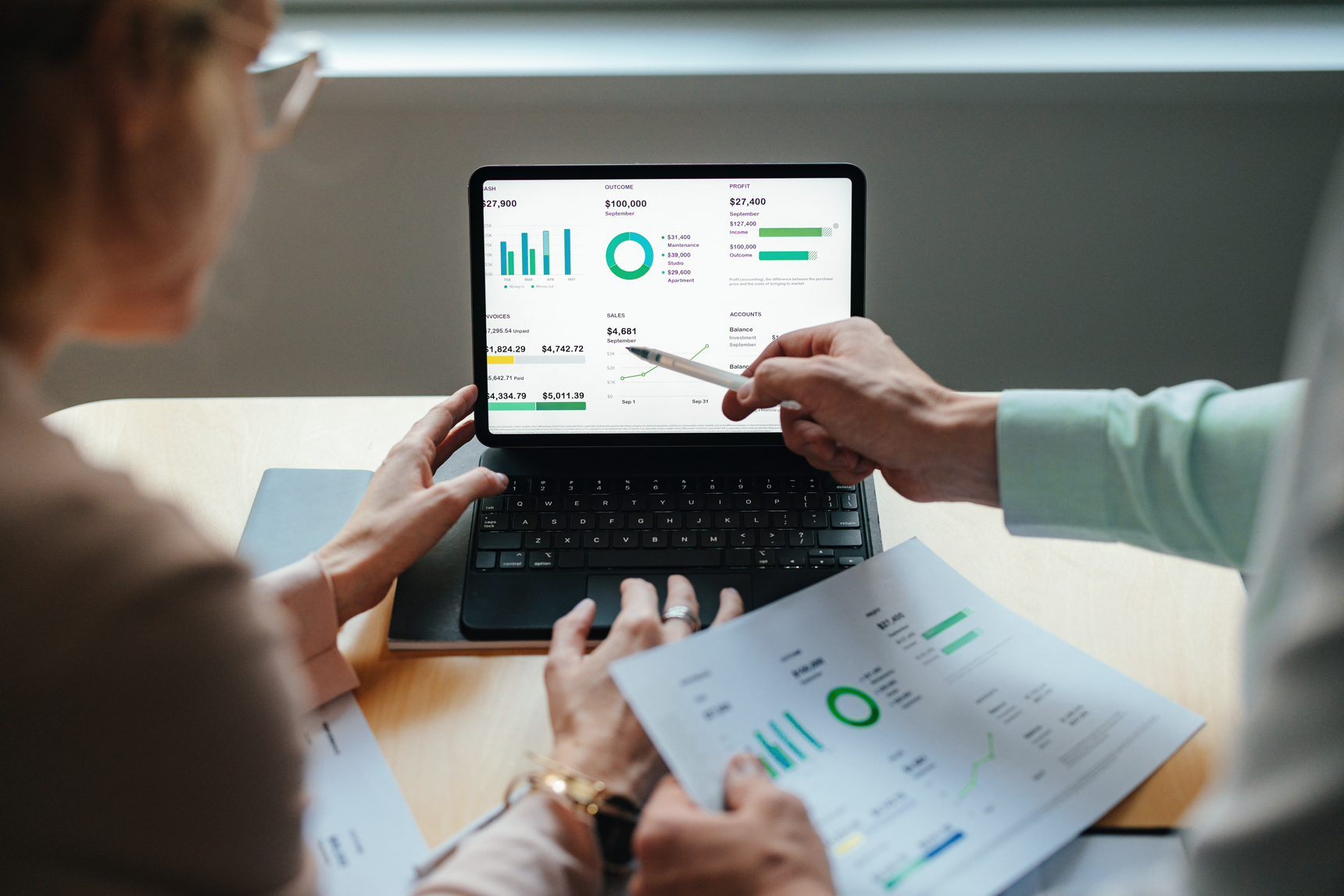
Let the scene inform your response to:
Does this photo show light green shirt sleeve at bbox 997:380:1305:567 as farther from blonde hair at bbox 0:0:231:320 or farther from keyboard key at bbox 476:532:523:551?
blonde hair at bbox 0:0:231:320

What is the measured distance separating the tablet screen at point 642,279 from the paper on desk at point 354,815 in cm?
36

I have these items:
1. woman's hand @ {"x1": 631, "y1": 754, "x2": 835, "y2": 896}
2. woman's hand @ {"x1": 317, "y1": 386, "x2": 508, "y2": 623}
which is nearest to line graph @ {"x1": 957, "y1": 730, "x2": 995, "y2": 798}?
woman's hand @ {"x1": 631, "y1": 754, "x2": 835, "y2": 896}

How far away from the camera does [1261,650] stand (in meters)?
0.40

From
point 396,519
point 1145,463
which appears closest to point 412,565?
point 396,519

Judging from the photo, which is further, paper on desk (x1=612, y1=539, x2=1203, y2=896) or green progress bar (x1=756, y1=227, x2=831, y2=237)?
green progress bar (x1=756, y1=227, x2=831, y2=237)

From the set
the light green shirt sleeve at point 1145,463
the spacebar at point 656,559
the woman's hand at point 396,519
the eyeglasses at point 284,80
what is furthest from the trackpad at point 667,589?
the eyeglasses at point 284,80

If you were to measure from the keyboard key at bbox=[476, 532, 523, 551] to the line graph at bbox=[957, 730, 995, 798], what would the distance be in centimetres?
41

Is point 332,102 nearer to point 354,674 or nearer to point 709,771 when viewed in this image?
point 354,674

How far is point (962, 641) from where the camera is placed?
2.40 feet

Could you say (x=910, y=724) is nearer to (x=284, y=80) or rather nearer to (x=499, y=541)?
(x=499, y=541)

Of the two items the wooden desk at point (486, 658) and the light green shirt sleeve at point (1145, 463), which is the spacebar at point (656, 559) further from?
the light green shirt sleeve at point (1145, 463)

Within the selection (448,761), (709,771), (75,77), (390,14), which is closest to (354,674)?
(448,761)

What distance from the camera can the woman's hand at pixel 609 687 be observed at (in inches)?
24.6

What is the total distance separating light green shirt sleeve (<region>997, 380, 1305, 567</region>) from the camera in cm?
73
